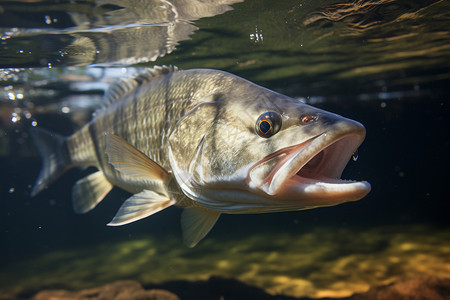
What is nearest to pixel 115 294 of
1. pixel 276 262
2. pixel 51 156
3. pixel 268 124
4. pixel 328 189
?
pixel 51 156

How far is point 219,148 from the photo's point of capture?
2.60 metres

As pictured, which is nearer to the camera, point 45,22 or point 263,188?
point 263,188

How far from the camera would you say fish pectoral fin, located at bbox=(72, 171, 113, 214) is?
4.86 metres

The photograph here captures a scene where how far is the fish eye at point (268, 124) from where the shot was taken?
7.63 feet

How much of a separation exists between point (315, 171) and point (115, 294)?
17.7 feet

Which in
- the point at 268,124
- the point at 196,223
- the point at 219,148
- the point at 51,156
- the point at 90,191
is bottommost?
the point at 90,191

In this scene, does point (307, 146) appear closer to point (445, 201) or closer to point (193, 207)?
point (193, 207)

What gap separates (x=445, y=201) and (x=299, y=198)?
15.3 metres

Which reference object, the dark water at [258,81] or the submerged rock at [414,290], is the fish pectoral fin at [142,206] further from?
the submerged rock at [414,290]

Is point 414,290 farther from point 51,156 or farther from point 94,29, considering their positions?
point 94,29

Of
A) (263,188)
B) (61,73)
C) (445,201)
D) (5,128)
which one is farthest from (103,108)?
(445,201)

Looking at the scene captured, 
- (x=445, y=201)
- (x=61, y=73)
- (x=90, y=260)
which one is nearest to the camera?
(x=61, y=73)

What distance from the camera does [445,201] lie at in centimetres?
1379

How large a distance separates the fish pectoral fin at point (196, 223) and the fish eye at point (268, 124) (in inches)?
50.5
